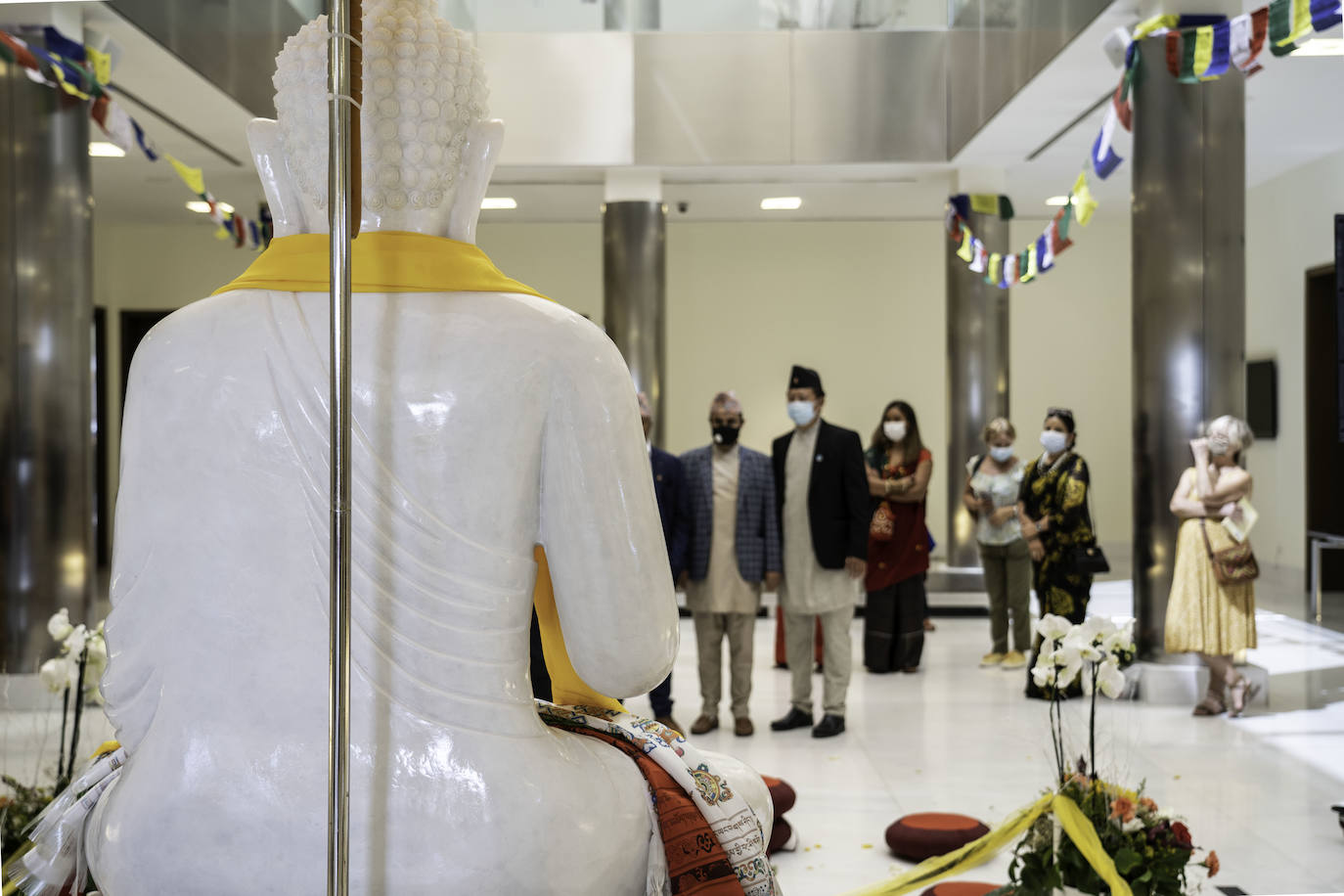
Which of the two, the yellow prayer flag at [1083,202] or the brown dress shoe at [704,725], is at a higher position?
the yellow prayer flag at [1083,202]

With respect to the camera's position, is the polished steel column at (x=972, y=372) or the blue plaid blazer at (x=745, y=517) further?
the polished steel column at (x=972, y=372)

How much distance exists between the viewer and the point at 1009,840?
3590 mm

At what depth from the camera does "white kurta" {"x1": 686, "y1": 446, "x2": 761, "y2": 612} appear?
6270 mm

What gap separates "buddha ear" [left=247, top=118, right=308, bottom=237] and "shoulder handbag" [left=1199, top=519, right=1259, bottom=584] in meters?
5.93

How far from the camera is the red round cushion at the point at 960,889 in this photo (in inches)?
144

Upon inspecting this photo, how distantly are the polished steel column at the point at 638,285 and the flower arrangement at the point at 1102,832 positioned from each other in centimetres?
792

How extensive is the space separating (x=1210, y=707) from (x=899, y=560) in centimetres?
211

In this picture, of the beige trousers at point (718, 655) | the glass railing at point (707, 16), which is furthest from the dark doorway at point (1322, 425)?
the beige trousers at point (718, 655)

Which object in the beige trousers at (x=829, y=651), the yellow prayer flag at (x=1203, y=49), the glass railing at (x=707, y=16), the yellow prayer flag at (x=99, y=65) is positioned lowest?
the beige trousers at (x=829, y=651)

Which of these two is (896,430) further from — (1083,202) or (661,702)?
(661,702)

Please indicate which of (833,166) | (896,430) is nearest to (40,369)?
(896,430)

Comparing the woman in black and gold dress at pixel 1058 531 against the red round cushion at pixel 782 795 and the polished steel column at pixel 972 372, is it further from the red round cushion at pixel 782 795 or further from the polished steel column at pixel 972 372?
the polished steel column at pixel 972 372

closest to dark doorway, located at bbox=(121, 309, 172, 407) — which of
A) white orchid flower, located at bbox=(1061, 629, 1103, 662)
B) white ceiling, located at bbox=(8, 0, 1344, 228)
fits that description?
white ceiling, located at bbox=(8, 0, 1344, 228)

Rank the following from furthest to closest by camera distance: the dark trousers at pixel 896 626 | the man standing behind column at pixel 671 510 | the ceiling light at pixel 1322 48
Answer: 1. the dark trousers at pixel 896 626
2. the ceiling light at pixel 1322 48
3. the man standing behind column at pixel 671 510
